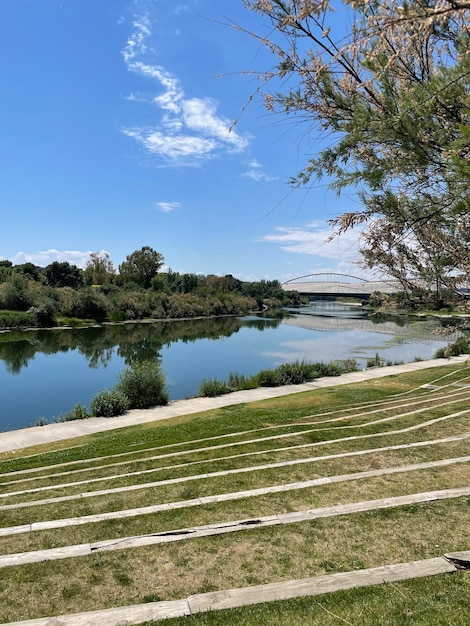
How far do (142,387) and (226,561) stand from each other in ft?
43.7

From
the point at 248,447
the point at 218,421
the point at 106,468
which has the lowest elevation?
the point at 218,421

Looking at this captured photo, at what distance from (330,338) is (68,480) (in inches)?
1771

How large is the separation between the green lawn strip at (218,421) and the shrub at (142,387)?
118 inches

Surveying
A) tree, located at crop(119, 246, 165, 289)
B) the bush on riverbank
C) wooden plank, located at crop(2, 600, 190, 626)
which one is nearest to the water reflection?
the bush on riverbank

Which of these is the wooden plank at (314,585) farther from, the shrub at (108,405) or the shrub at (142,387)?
the shrub at (142,387)

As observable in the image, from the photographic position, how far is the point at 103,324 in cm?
6412

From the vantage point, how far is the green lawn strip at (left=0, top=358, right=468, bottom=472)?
9.35 m

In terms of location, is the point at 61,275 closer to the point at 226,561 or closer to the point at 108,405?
the point at 108,405

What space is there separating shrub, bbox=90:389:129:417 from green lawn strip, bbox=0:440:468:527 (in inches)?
390

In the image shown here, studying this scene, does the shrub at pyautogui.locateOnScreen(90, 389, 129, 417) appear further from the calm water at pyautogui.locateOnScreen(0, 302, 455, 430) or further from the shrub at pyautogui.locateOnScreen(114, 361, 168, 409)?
the calm water at pyautogui.locateOnScreen(0, 302, 455, 430)

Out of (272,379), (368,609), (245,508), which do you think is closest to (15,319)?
(272,379)

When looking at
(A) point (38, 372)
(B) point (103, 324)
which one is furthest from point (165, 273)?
(A) point (38, 372)

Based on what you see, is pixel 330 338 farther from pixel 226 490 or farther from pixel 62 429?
pixel 226 490

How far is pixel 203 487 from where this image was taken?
564cm
